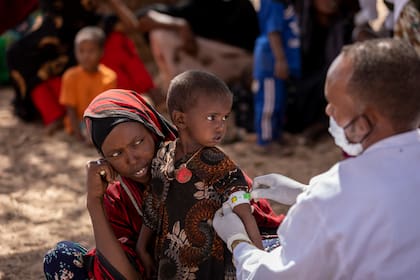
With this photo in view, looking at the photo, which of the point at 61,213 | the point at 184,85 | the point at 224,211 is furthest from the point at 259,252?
the point at 61,213

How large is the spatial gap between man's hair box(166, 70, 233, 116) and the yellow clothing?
3369 millimetres

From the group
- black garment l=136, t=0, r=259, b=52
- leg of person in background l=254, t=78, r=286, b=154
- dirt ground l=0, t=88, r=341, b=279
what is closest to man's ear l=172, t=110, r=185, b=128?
dirt ground l=0, t=88, r=341, b=279

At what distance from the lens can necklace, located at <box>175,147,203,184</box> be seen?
95.9 inches

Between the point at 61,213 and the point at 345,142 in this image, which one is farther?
the point at 61,213

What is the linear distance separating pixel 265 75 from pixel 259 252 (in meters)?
3.34

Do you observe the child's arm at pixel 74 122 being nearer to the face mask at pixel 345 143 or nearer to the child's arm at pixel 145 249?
the child's arm at pixel 145 249

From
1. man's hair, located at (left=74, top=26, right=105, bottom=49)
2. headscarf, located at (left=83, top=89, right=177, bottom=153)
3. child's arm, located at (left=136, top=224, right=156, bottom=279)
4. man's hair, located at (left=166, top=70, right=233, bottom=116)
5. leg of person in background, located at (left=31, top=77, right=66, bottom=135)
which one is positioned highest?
man's hair, located at (left=166, top=70, right=233, bottom=116)

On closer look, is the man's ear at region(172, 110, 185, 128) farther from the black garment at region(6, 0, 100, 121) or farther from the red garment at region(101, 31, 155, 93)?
the black garment at region(6, 0, 100, 121)

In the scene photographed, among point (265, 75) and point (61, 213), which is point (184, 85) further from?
point (265, 75)

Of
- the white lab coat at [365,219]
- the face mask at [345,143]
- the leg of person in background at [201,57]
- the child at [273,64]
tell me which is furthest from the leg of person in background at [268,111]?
the white lab coat at [365,219]

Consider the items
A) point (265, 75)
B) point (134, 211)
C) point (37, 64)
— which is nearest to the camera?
point (134, 211)

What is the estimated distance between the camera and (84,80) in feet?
18.8

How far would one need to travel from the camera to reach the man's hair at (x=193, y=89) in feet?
7.95

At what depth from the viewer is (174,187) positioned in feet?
8.13
